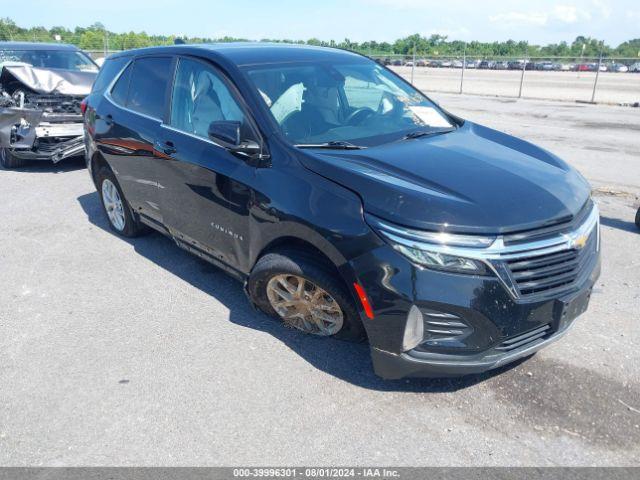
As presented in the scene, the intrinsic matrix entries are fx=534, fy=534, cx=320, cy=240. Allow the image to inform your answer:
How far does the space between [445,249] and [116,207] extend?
3959 mm

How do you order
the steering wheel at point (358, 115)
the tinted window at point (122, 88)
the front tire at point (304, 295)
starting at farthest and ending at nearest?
the tinted window at point (122, 88), the steering wheel at point (358, 115), the front tire at point (304, 295)

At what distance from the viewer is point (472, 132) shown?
402 centimetres

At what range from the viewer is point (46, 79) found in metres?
8.90

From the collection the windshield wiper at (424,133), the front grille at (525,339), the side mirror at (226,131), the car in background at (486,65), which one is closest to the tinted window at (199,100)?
the side mirror at (226,131)

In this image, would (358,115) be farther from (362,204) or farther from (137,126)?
(137,126)

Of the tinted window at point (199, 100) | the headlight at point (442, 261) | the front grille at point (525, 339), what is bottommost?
the front grille at point (525, 339)

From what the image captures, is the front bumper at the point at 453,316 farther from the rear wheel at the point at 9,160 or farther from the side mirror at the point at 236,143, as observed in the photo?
the rear wheel at the point at 9,160

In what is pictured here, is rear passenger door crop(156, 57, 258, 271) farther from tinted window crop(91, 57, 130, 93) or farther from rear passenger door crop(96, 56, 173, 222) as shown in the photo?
tinted window crop(91, 57, 130, 93)

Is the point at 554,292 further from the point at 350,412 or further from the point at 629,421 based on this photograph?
the point at 350,412

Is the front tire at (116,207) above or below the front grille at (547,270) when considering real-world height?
below

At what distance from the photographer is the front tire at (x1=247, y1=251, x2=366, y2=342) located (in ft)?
10.1

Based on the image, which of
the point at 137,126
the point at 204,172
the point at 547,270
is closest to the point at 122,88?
the point at 137,126

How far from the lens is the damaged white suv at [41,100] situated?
26.3ft

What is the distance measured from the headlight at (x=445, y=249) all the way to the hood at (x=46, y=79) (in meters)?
8.09
